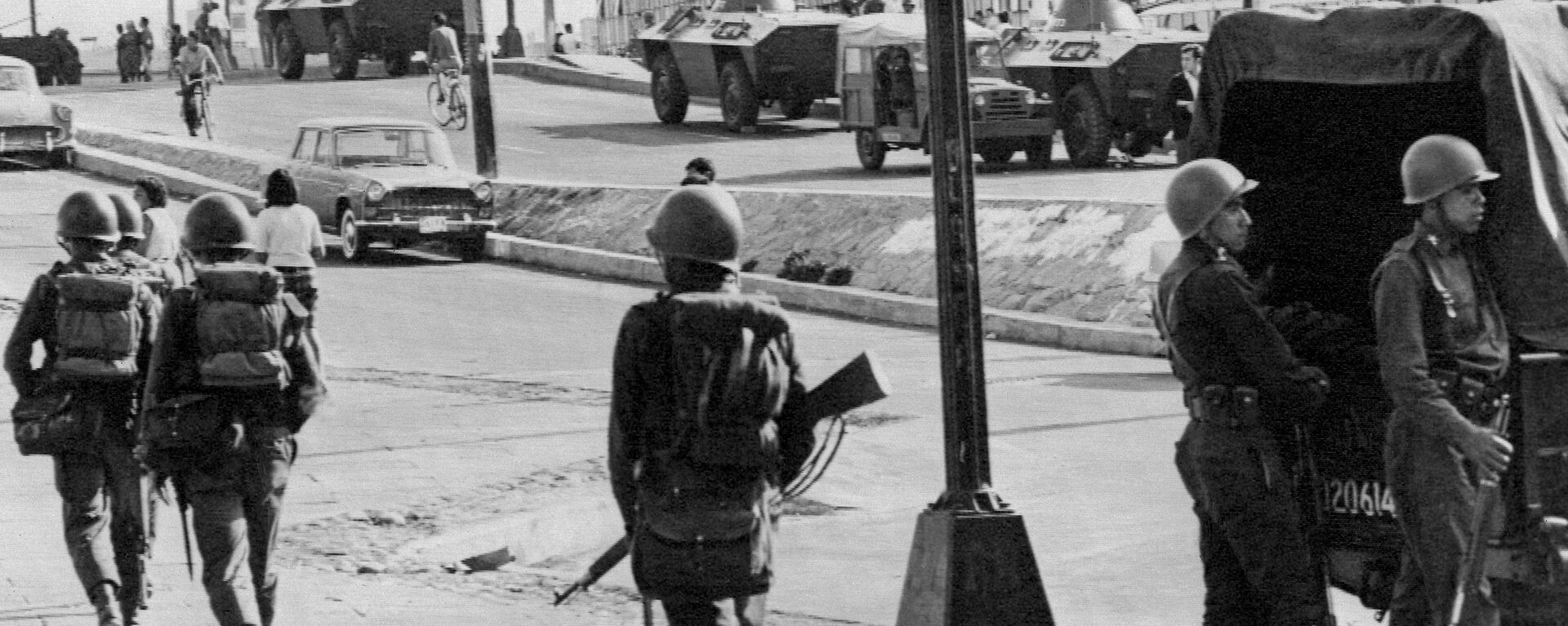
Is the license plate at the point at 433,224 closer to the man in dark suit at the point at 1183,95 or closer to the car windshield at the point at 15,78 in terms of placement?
the man in dark suit at the point at 1183,95

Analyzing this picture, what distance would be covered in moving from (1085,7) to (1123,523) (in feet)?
64.2

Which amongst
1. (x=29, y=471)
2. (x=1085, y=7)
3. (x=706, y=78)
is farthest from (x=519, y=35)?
(x=29, y=471)

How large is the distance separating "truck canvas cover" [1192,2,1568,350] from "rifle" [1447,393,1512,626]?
1.92 ft

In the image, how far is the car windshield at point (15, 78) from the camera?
34.7 meters

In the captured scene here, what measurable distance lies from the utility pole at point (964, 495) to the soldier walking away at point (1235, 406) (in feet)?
1.90

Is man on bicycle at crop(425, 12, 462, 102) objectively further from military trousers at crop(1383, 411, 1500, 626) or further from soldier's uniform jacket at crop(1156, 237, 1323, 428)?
military trousers at crop(1383, 411, 1500, 626)

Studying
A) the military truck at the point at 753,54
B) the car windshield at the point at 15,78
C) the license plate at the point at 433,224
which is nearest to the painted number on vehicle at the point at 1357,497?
the license plate at the point at 433,224

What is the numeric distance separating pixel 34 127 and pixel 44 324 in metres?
25.8

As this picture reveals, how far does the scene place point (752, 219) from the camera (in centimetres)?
2416

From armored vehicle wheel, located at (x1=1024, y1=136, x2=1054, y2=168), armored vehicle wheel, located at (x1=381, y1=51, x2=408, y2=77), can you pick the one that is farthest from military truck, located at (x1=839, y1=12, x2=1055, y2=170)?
armored vehicle wheel, located at (x1=381, y1=51, x2=408, y2=77)

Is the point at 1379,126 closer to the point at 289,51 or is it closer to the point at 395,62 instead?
the point at 395,62

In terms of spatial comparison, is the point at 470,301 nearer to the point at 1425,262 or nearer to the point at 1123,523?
the point at 1123,523

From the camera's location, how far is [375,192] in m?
24.7

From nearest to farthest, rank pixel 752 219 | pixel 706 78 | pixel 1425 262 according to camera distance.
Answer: pixel 1425 262, pixel 752 219, pixel 706 78
